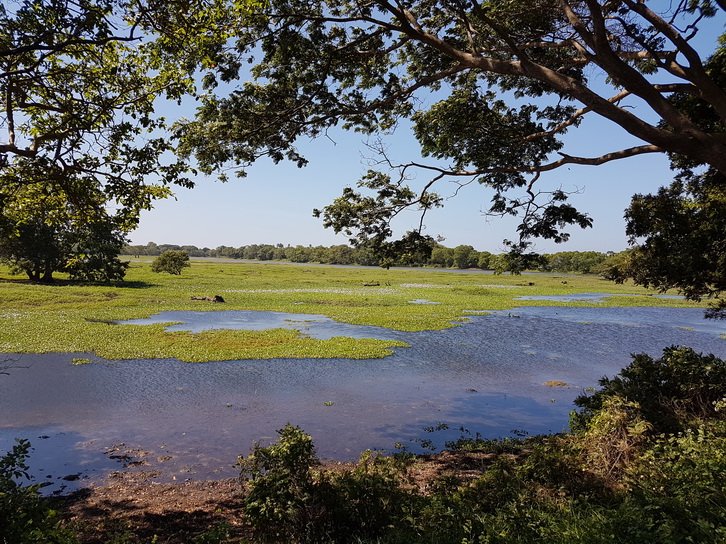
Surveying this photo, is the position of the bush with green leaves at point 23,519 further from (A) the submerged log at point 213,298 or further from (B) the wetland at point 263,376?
(A) the submerged log at point 213,298

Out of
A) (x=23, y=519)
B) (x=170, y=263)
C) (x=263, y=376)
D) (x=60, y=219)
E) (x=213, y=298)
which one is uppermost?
(x=60, y=219)

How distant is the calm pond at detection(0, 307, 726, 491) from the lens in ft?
40.3

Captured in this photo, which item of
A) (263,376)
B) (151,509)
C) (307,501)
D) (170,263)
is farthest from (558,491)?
(170,263)

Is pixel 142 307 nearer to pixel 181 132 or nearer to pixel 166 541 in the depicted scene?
pixel 181 132

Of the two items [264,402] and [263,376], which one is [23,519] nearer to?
[264,402]

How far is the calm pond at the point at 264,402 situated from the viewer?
40.3 ft

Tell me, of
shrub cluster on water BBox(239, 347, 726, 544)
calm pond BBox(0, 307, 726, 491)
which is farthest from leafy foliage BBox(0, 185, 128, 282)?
shrub cluster on water BBox(239, 347, 726, 544)

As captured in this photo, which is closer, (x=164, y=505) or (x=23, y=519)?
(x=23, y=519)

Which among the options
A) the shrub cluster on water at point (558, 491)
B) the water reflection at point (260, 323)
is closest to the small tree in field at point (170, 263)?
the water reflection at point (260, 323)

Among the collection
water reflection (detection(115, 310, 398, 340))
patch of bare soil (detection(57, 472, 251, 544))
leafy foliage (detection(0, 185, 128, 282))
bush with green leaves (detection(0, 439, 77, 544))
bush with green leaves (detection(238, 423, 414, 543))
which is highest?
leafy foliage (detection(0, 185, 128, 282))

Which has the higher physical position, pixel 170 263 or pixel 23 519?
pixel 170 263

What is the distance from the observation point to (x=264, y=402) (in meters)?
16.6

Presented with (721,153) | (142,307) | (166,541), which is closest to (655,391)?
(721,153)

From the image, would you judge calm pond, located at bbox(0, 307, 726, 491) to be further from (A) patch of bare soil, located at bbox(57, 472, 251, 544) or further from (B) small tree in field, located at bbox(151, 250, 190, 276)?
(B) small tree in field, located at bbox(151, 250, 190, 276)
